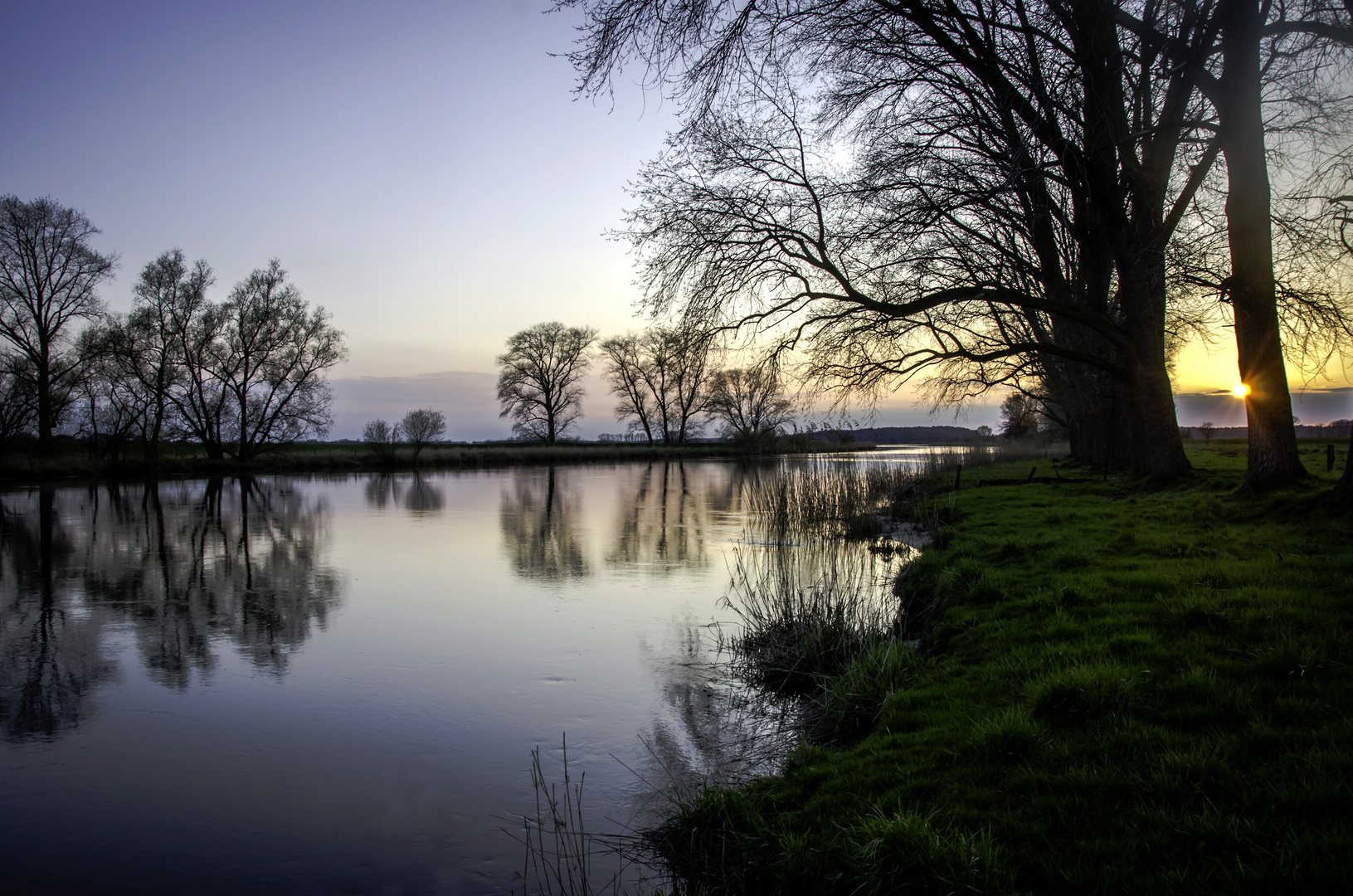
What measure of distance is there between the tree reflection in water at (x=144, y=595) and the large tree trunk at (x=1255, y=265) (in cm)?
1073

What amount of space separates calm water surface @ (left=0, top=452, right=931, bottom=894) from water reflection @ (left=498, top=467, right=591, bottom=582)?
14cm

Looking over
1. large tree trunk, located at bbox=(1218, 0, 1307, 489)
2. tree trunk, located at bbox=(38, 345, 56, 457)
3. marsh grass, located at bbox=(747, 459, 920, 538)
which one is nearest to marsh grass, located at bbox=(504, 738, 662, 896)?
marsh grass, located at bbox=(747, 459, 920, 538)

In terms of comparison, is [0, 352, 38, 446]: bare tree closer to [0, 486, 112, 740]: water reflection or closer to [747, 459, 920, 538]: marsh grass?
[0, 486, 112, 740]: water reflection

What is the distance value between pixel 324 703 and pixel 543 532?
9.75 meters

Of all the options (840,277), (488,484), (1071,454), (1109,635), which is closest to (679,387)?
(488,484)

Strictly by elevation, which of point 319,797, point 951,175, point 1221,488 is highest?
point 951,175

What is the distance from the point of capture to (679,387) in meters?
55.5

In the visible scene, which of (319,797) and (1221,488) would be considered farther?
(1221,488)

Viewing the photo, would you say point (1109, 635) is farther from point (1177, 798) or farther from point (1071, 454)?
point (1071, 454)

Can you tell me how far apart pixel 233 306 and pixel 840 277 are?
31772mm

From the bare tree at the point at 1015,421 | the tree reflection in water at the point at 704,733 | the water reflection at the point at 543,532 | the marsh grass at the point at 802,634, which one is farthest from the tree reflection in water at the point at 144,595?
the bare tree at the point at 1015,421

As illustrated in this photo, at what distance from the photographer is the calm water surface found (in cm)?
358

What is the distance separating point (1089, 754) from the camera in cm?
309

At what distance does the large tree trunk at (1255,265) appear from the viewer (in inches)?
315
